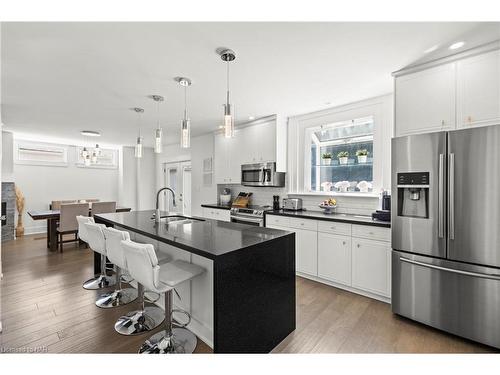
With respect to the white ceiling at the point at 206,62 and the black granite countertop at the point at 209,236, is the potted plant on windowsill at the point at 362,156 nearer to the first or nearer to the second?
the white ceiling at the point at 206,62

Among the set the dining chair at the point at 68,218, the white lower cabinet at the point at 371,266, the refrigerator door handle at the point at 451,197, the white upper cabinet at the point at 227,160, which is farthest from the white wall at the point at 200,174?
the refrigerator door handle at the point at 451,197

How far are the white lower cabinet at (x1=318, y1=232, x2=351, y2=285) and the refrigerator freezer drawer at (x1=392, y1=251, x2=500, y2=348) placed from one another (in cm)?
61

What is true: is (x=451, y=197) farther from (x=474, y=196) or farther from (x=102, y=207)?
(x=102, y=207)

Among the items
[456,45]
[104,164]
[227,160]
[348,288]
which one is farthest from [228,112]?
[104,164]

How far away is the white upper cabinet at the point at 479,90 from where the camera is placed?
2049 mm

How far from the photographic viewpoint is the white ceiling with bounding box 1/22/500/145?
1.87m

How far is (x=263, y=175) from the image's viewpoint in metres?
4.39

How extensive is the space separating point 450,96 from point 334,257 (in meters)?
2.10

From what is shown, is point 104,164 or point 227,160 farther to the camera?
point 104,164

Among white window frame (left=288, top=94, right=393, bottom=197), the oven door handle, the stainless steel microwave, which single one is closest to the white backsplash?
white window frame (left=288, top=94, right=393, bottom=197)

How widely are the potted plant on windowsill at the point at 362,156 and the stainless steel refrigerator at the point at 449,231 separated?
3.62 feet
